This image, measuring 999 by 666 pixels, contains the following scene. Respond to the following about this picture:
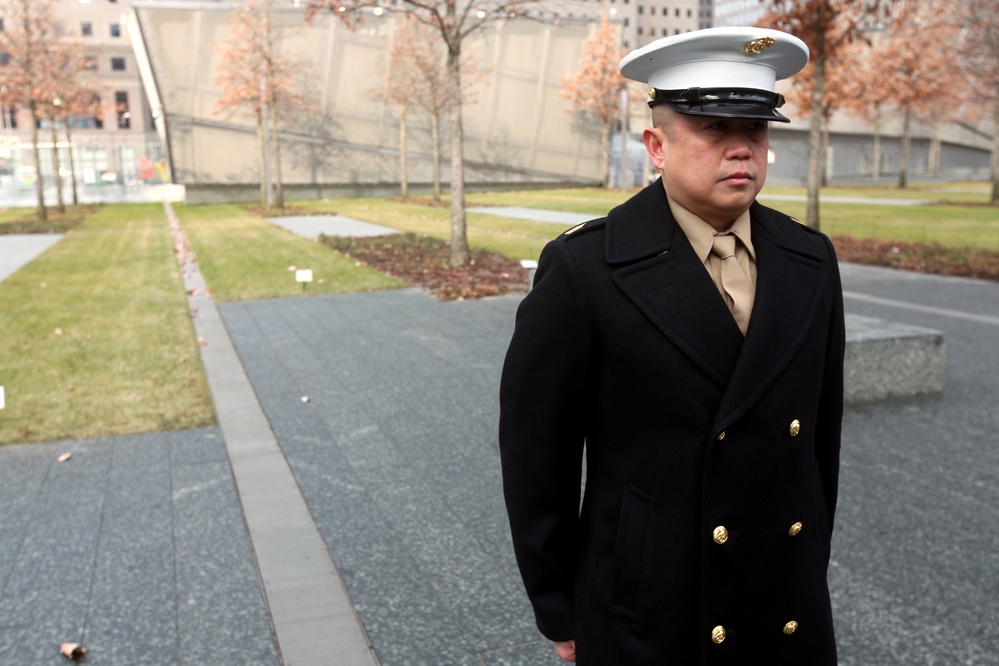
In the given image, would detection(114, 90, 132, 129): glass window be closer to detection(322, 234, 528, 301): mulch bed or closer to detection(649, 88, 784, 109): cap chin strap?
detection(322, 234, 528, 301): mulch bed

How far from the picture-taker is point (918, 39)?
41844mm

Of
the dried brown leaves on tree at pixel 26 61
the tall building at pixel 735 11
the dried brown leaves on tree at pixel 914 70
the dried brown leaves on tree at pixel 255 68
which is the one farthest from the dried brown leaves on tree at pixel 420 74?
the tall building at pixel 735 11

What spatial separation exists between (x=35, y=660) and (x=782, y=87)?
5410 centimetres

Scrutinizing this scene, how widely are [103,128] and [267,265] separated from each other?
80059 mm

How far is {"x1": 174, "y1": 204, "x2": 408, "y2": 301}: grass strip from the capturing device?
47.5 ft

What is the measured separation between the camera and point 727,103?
1.98m

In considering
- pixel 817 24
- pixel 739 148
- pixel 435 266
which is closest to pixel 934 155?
pixel 817 24

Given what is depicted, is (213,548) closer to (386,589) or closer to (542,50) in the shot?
(386,589)

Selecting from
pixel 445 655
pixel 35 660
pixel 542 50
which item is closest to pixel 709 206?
pixel 445 655

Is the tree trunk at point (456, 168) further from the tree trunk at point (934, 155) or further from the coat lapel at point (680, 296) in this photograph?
the tree trunk at point (934, 155)

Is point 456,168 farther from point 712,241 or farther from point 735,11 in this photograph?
point 735,11

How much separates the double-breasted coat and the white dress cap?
0.26 meters

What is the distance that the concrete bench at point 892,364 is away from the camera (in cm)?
734

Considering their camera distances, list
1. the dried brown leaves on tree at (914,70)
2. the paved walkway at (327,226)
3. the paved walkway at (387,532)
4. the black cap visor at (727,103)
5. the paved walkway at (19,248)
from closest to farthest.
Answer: the black cap visor at (727,103) → the paved walkway at (387,532) → the paved walkway at (19,248) → the paved walkway at (327,226) → the dried brown leaves on tree at (914,70)
